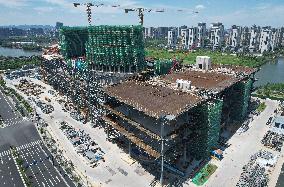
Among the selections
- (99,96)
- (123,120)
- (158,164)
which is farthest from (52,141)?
(158,164)

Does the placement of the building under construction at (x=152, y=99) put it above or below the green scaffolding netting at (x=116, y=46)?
below

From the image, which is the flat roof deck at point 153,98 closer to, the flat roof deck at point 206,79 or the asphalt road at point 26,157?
the flat roof deck at point 206,79

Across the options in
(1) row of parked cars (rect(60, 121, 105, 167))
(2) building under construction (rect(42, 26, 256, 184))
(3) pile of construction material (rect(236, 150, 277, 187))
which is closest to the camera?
(3) pile of construction material (rect(236, 150, 277, 187))

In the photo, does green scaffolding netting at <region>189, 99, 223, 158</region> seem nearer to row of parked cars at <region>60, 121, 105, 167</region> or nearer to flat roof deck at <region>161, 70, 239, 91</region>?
flat roof deck at <region>161, 70, 239, 91</region>

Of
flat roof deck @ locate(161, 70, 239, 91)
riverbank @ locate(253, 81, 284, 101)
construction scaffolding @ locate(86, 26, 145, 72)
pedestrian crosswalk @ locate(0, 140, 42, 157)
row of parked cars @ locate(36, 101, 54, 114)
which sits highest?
construction scaffolding @ locate(86, 26, 145, 72)

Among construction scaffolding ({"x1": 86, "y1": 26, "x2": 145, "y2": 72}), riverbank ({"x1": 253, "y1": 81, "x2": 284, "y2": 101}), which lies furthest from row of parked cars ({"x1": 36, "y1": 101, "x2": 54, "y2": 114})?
riverbank ({"x1": 253, "y1": 81, "x2": 284, "y2": 101})

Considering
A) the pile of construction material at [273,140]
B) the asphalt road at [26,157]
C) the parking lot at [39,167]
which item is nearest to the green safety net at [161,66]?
the pile of construction material at [273,140]
